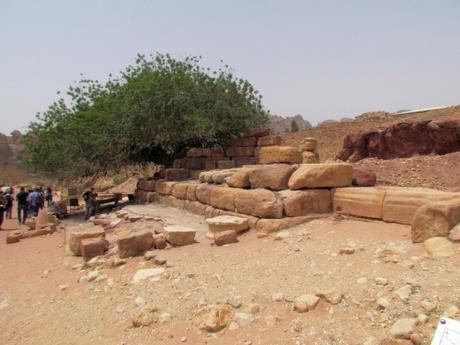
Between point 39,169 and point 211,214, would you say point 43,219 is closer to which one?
point 39,169

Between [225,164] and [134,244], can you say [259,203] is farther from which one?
[225,164]

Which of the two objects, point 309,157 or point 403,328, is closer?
point 403,328

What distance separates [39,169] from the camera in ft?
47.6

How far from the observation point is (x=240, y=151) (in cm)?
1302

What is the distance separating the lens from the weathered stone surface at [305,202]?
6.45 meters

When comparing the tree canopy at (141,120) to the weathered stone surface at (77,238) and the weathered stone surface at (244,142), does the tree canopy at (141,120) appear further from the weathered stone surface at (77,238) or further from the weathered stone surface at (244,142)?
the weathered stone surface at (77,238)

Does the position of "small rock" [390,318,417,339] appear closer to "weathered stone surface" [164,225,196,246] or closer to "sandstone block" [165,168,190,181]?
"weathered stone surface" [164,225,196,246]

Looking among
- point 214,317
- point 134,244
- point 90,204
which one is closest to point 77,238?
point 134,244

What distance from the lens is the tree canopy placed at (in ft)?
42.6

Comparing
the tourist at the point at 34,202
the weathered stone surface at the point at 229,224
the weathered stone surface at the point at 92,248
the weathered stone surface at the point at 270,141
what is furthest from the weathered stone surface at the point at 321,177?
the tourist at the point at 34,202

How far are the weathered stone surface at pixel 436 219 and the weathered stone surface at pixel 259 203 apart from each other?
2410mm

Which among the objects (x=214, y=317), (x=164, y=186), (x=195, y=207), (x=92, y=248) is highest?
(x=164, y=186)

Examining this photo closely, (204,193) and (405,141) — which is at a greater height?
(405,141)

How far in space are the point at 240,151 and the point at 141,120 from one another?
336 cm
